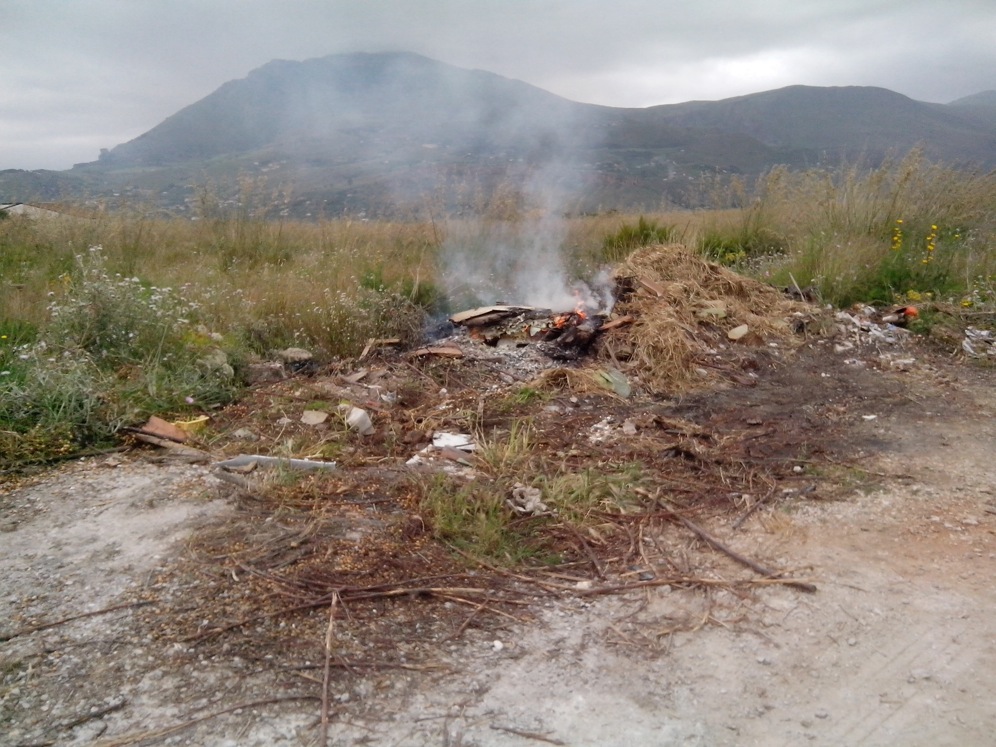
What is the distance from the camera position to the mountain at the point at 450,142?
11102mm

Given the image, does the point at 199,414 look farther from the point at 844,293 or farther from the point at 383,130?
the point at 383,130

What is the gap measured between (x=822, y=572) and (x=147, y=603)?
8.62 feet

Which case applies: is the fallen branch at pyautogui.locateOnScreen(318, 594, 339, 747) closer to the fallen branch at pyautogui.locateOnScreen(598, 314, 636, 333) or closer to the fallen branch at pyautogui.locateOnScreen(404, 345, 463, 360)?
the fallen branch at pyautogui.locateOnScreen(404, 345, 463, 360)

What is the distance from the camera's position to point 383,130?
27.2 metres

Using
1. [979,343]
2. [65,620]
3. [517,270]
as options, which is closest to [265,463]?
[65,620]

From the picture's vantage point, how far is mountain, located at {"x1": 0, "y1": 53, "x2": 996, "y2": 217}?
11.1m

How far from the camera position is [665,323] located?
5930 mm

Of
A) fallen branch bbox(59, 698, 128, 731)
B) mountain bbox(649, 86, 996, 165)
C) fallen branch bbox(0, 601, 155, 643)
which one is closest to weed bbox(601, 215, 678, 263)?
fallen branch bbox(0, 601, 155, 643)

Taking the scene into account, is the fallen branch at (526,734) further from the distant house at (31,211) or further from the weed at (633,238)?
the distant house at (31,211)

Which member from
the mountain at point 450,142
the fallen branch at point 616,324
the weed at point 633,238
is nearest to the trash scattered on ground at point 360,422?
the fallen branch at point 616,324

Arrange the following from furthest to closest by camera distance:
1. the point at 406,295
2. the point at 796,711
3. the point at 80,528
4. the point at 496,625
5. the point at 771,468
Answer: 1. the point at 406,295
2. the point at 771,468
3. the point at 80,528
4. the point at 496,625
5. the point at 796,711

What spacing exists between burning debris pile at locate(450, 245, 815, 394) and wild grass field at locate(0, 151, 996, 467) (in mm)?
856

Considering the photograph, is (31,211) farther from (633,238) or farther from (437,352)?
(633,238)

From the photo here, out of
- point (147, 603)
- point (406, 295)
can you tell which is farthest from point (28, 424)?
point (406, 295)
